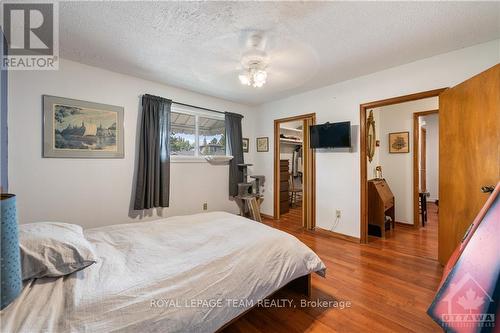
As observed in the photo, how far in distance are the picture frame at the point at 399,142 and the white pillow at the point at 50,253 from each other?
185 inches

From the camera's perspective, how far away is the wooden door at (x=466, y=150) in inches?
67.2

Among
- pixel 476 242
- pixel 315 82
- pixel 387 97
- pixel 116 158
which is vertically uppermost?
pixel 315 82

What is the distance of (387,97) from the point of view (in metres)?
2.78

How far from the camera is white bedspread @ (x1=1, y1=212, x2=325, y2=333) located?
900mm

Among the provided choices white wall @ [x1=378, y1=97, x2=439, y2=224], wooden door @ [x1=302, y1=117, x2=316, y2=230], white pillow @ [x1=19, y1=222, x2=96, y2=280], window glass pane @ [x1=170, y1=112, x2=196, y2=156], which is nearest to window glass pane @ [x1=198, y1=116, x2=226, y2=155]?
window glass pane @ [x1=170, y1=112, x2=196, y2=156]

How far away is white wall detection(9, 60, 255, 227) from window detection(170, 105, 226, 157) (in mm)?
277

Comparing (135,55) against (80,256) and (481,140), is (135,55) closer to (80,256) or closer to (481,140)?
(80,256)

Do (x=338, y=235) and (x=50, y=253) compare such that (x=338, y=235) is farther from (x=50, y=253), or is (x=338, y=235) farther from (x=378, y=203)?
(x=50, y=253)

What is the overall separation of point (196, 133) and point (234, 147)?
30.7 inches

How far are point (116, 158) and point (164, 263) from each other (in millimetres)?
2139

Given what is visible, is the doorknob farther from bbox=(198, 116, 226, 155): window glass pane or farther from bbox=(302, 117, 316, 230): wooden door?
bbox=(198, 116, 226, 155): window glass pane

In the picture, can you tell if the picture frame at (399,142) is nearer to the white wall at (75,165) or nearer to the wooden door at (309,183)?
the wooden door at (309,183)

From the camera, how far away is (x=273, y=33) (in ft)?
6.31

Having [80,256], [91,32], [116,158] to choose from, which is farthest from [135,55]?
[80,256]
